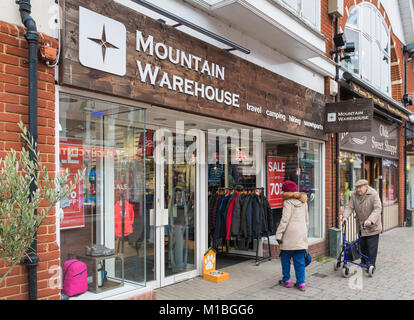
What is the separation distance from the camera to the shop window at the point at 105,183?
3.91 metres

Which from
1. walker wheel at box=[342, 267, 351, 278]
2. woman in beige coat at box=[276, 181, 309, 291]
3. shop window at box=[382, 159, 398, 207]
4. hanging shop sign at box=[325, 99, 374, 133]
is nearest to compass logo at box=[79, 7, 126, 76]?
woman in beige coat at box=[276, 181, 309, 291]

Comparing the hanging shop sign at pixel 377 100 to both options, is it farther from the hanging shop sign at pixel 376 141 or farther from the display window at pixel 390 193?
the display window at pixel 390 193

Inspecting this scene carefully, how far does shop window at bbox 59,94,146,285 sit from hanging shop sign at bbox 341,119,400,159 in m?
6.35

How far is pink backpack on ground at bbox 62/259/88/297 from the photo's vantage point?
368 centimetres

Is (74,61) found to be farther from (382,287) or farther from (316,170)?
(316,170)

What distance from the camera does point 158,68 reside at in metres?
4.32

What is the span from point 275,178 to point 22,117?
6.19 meters

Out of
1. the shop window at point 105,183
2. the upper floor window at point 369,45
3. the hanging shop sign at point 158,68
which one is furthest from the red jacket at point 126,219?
the upper floor window at point 369,45

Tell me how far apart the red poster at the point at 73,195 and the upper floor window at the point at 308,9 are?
5.14 meters

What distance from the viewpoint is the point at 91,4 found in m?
3.63

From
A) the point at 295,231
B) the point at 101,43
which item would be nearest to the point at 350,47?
the point at 295,231

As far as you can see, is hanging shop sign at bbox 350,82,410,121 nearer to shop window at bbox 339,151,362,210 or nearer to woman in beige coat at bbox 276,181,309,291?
shop window at bbox 339,151,362,210

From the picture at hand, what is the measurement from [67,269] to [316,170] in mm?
6343

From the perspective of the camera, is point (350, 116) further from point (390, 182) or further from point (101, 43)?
point (390, 182)
